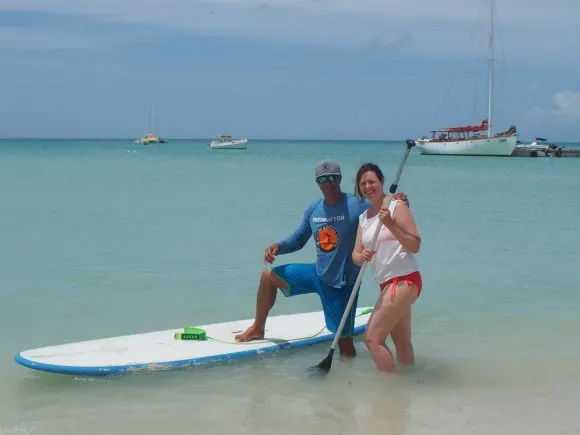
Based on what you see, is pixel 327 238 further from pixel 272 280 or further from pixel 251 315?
pixel 251 315

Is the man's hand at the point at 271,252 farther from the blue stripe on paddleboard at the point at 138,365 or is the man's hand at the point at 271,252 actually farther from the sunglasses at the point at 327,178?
the blue stripe on paddleboard at the point at 138,365

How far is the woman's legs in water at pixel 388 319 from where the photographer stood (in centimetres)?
563

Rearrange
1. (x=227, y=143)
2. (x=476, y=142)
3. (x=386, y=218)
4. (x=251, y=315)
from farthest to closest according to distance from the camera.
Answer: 1. (x=227, y=143)
2. (x=476, y=142)
3. (x=251, y=315)
4. (x=386, y=218)

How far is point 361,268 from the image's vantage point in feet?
19.1

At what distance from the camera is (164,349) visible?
6836mm

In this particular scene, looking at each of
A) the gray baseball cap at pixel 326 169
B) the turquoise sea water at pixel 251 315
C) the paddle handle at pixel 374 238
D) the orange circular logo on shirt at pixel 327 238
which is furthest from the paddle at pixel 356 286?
the gray baseball cap at pixel 326 169

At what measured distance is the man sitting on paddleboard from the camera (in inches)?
244

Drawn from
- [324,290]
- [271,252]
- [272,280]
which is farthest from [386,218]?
[272,280]

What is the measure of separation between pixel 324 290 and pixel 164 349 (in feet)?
4.96

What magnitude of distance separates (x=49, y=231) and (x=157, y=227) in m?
2.25

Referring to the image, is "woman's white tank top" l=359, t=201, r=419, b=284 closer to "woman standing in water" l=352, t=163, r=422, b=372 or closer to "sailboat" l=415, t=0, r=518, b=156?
"woman standing in water" l=352, t=163, r=422, b=372

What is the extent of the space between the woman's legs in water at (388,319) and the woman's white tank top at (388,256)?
91mm

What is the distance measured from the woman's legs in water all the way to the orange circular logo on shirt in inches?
25.4

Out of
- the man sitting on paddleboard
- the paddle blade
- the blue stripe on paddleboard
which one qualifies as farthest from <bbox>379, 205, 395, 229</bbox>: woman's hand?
the blue stripe on paddleboard
